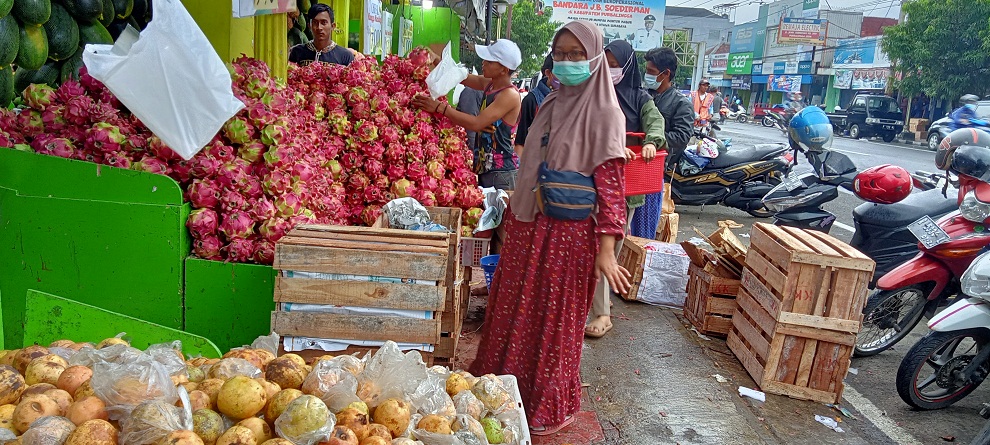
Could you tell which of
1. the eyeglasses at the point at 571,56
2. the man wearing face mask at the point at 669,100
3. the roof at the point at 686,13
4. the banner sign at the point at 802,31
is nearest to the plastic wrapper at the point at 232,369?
the eyeglasses at the point at 571,56

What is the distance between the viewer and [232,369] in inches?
88.5

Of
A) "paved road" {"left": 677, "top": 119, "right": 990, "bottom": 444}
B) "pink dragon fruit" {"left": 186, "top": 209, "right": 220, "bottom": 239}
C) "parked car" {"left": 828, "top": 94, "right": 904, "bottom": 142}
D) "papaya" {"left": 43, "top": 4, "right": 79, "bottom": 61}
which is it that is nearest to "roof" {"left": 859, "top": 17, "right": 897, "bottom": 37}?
"parked car" {"left": 828, "top": 94, "right": 904, "bottom": 142}

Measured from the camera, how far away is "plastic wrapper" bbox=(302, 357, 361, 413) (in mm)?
2127

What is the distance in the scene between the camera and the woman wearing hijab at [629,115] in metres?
4.50

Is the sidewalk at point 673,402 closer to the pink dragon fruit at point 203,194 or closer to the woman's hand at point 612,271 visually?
the woman's hand at point 612,271

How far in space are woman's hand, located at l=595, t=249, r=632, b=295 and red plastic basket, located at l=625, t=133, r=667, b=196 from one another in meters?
1.57

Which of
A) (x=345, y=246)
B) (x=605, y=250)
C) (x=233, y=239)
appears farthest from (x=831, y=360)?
(x=233, y=239)

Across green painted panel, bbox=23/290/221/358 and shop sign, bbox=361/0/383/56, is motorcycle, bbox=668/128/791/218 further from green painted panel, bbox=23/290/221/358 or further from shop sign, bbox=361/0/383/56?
green painted panel, bbox=23/290/221/358

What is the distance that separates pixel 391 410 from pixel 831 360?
2.91 metres

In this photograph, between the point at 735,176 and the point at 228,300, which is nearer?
the point at 228,300

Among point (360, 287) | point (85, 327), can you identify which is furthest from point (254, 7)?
point (85, 327)

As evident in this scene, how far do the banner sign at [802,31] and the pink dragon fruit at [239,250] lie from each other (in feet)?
147

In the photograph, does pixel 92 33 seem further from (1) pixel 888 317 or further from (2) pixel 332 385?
(1) pixel 888 317

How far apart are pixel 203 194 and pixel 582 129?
179cm
